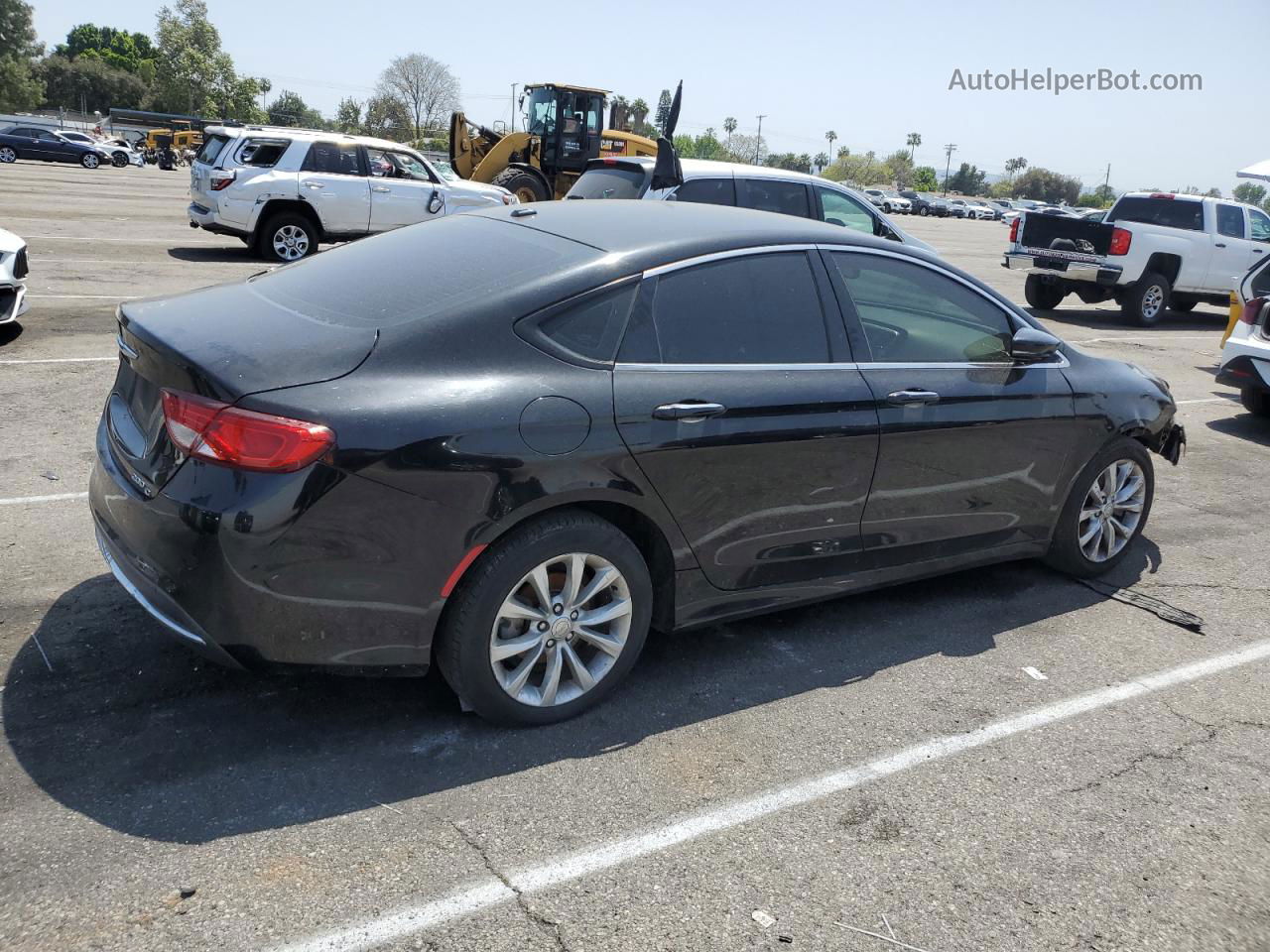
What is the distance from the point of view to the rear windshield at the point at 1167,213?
52.8 ft

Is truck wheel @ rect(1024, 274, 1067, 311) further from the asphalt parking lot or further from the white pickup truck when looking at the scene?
the asphalt parking lot

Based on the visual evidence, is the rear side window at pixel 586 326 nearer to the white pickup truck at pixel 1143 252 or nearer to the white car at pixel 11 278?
the white car at pixel 11 278

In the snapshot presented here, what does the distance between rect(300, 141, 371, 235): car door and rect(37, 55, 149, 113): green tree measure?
110 metres

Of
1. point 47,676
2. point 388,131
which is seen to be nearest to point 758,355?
point 47,676

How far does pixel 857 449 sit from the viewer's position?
163 inches

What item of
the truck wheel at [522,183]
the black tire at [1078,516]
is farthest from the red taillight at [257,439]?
the truck wheel at [522,183]

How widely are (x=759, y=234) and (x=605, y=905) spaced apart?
2.55 m

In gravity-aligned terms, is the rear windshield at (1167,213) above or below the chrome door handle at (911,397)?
above

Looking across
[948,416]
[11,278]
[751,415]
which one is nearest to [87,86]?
[11,278]

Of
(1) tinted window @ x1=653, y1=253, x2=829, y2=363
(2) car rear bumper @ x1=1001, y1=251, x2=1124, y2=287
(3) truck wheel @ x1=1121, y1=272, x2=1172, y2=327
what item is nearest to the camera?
(1) tinted window @ x1=653, y1=253, x2=829, y2=363


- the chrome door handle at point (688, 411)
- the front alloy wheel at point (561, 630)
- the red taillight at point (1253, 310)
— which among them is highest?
the red taillight at point (1253, 310)

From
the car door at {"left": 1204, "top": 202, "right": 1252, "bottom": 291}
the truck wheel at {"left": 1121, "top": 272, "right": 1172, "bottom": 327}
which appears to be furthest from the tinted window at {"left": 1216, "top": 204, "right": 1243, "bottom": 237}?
the truck wheel at {"left": 1121, "top": 272, "right": 1172, "bottom": 327}

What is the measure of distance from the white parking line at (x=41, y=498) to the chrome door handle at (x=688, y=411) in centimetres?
333

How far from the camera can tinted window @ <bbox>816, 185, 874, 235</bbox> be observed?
10656mm
